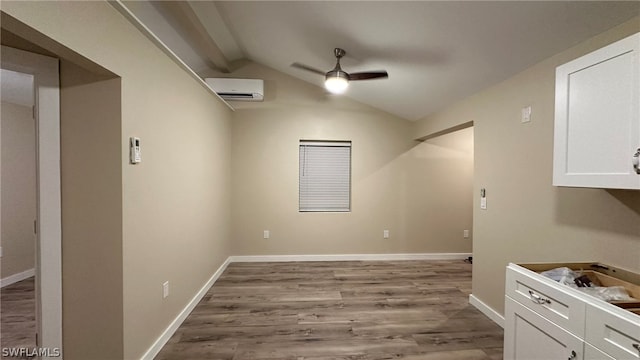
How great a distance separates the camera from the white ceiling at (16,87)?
8.17 feet

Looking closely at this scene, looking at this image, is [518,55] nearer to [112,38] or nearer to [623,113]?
[623,113]

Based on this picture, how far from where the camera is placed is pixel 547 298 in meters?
1.30

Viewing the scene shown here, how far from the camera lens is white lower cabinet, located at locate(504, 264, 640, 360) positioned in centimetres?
100

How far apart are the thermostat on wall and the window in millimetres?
2677

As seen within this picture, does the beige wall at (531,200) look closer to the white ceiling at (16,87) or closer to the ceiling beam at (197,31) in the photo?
the ceiling beam at (197,31)

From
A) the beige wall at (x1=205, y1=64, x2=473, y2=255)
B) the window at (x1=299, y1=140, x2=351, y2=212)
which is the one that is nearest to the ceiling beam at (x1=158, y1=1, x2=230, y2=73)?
the beige wall at (x1=205, y1=64, x2=473, y2=255)

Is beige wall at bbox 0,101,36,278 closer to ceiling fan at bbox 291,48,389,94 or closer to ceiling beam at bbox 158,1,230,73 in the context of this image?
ceiling beam at bbox 158,1,230,73

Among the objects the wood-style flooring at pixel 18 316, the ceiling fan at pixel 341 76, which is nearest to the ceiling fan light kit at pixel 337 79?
the ceiling fan at pixel 341 76

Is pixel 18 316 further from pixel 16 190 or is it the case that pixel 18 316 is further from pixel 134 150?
pixel 134 150

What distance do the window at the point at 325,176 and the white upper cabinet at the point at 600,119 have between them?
115 inches

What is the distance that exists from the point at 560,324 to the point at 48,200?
296cm

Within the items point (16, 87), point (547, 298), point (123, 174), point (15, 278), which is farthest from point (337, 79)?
point (15, 278)

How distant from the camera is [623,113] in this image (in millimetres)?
1172

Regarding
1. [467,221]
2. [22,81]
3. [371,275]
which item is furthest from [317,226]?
[22,81]
